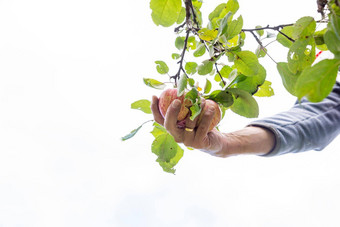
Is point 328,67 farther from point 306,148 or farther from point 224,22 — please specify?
point 306,148

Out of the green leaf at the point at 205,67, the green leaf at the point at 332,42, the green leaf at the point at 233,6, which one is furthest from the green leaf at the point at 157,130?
the green leaf at the point at 332,42

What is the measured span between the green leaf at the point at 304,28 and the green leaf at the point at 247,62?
0.10 meters

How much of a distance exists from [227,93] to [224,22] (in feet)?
0.39

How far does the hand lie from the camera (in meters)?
0.52

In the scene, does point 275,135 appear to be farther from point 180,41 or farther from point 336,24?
point 336,24

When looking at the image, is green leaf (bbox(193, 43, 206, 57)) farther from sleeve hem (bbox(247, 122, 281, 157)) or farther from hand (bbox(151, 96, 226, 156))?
sleeve hem (bbox(247, 122, 281, 157))

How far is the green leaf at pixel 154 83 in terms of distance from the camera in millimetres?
580

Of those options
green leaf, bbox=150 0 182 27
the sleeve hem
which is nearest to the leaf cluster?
green leaf, bbox=150 0 182 27

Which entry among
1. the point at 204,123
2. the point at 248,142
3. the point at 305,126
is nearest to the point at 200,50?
the point at 204,123

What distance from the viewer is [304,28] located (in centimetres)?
43

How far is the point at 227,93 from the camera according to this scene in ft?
1.77

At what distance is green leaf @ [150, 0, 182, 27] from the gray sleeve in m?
0.37

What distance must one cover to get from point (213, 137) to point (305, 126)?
336 mm

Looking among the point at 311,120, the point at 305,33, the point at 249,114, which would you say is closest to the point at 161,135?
the point at 249,114
